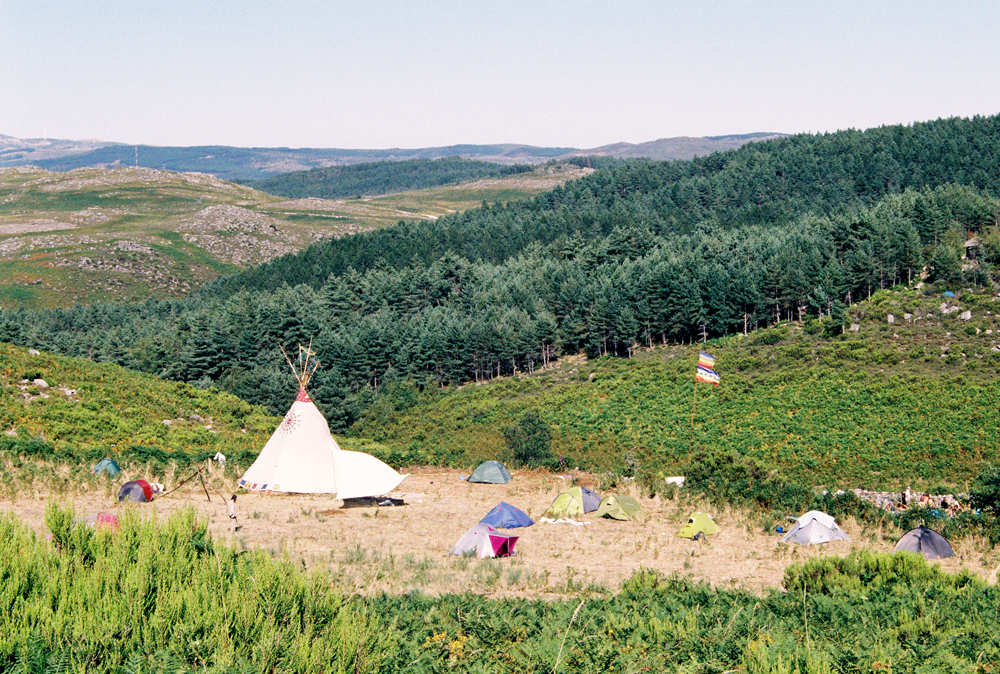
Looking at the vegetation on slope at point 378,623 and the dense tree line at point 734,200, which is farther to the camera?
the dense tree line at point 734,200

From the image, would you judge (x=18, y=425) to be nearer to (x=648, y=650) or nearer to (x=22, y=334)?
(x=648, y=650)

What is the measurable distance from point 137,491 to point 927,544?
69.9ft

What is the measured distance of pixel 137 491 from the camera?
2312cm

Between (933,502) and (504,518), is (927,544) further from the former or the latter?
(933,502)

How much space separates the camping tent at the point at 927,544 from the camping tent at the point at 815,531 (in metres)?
2.16

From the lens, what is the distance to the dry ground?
17375mm

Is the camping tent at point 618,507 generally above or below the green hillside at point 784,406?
above

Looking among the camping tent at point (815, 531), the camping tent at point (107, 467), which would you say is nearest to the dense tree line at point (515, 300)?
the camping tent at point (107, 467)

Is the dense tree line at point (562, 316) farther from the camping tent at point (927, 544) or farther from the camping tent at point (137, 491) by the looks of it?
the camping tent at point (927, 544)

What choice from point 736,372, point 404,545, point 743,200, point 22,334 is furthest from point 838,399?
point 743,200

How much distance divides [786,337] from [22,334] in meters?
81.2

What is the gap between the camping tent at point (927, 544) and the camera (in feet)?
66.3

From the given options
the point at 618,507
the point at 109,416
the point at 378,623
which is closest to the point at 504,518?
the point at 618,507

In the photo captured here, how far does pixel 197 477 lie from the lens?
89.1 feet
